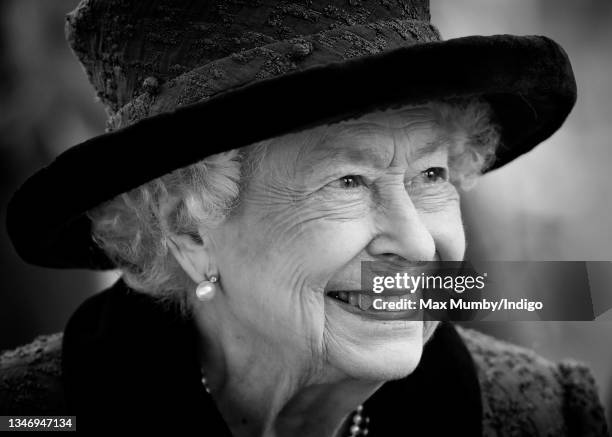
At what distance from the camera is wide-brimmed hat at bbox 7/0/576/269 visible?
1235 mm

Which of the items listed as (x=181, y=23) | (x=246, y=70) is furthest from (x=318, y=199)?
(x=181, y=23)

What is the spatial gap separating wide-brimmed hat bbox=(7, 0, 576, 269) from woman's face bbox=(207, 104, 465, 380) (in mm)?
159

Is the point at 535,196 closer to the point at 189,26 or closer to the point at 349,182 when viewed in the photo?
the point at 349,182

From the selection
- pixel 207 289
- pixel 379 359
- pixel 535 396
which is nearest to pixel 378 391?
pixel 379 359

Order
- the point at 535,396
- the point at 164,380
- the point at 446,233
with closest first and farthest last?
the point at 446,233 < the point at 164,380 < the point at 535,396

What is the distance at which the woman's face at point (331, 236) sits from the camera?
56.8 inches

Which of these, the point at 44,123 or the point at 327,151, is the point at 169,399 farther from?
the point at 44,123

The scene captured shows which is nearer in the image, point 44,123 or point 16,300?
point 44,123

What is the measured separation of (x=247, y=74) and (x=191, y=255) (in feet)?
1.79

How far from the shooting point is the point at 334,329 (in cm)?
150

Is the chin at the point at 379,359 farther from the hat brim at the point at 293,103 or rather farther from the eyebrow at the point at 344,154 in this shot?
the hat brim at the point at 293,103

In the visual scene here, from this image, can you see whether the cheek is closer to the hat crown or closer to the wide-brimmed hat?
the wide-brimmed hat

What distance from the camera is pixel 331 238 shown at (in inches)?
56.5

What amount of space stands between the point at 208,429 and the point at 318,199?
28.8 inches
